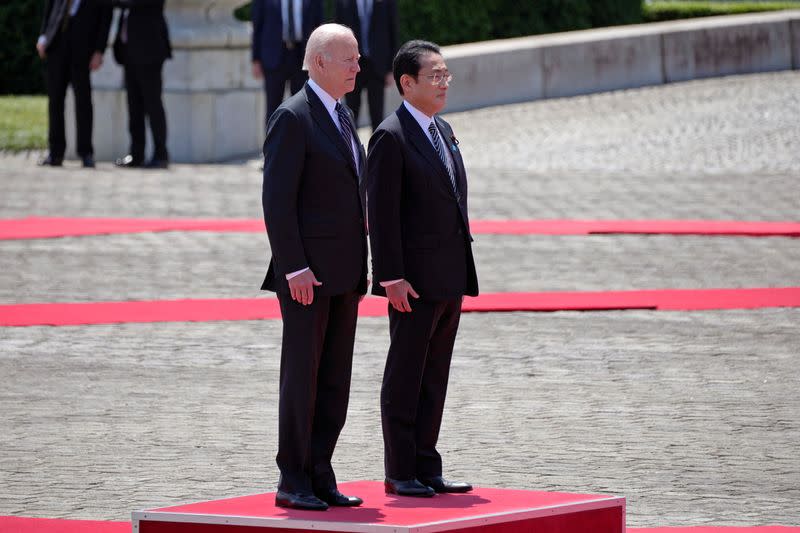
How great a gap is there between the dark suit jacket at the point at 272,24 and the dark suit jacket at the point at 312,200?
37.8ft

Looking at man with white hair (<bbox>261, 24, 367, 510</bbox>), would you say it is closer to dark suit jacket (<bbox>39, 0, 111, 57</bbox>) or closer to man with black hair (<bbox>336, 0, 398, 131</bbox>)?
man with black hair (<bbox>336, 0, 398, 131</bbox>)

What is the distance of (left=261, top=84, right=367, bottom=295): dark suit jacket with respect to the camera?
583cm

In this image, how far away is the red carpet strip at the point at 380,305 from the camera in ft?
34.3

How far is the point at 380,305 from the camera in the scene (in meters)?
11.2

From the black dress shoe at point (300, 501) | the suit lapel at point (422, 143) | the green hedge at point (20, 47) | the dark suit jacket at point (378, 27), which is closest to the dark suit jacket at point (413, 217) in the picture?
the suit lapel at point (422, 143)

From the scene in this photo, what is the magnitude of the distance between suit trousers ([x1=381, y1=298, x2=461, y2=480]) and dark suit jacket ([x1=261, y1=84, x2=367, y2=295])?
26 centimetres

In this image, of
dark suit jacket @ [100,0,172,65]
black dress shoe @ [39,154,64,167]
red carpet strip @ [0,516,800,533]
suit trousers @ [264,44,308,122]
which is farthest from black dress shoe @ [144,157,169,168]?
red carpet strip @ [0,516,800,533]

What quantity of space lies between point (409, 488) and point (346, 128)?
1.25m

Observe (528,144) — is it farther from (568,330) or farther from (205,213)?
(568,330)

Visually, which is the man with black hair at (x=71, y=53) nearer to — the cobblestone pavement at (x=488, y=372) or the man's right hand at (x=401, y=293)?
the cobblestone pavement at (x=488, y=372)

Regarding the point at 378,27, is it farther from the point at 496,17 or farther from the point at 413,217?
the point at 413,217

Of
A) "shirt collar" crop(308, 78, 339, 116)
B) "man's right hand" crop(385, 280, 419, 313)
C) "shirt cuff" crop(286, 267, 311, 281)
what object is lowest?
"man's right hand" crop(385, 280, 419, 313)

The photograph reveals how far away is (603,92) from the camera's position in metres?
23.2

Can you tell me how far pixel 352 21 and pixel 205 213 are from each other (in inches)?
142
